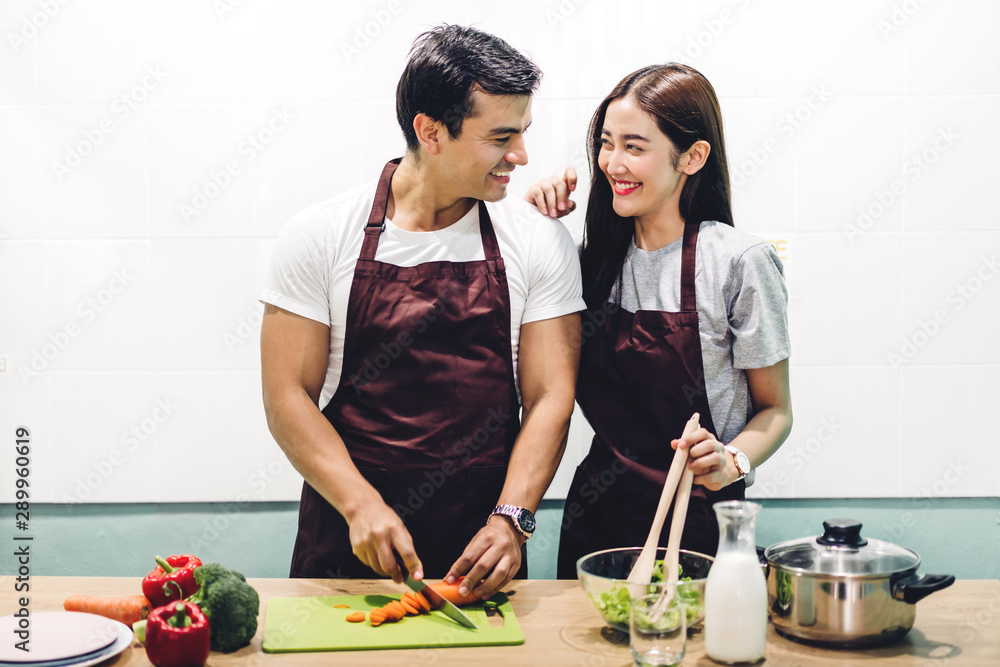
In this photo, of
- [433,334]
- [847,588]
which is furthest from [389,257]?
[847,588]

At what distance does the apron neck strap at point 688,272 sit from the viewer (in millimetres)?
1771

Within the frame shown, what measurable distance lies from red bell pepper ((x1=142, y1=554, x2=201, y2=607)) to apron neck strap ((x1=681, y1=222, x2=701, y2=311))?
101 cm

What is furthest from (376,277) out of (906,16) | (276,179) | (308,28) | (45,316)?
(906,16)

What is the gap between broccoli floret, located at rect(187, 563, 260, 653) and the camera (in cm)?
128

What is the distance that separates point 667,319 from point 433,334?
1.54ft

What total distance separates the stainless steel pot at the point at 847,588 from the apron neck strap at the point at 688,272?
0.57m

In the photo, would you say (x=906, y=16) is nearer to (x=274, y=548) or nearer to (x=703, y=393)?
(x=703, y=393)

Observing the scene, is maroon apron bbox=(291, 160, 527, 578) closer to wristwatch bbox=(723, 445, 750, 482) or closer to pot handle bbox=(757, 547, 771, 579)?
wristwatch bbox=(723, 445, 750, 482)

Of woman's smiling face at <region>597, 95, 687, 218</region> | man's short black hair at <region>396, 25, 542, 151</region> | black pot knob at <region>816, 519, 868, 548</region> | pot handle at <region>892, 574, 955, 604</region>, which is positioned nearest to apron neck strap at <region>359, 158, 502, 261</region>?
man's short black hair at <region>396, 25, 542, 151</region>

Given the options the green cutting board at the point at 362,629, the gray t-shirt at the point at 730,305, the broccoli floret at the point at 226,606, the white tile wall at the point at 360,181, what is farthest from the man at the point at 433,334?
the white tile wall at the point at 360,181

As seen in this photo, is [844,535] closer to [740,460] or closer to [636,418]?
[740,460]

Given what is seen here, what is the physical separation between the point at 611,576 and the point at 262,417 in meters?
1.52

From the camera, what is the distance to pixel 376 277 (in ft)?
6.02

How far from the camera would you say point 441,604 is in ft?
4.79
